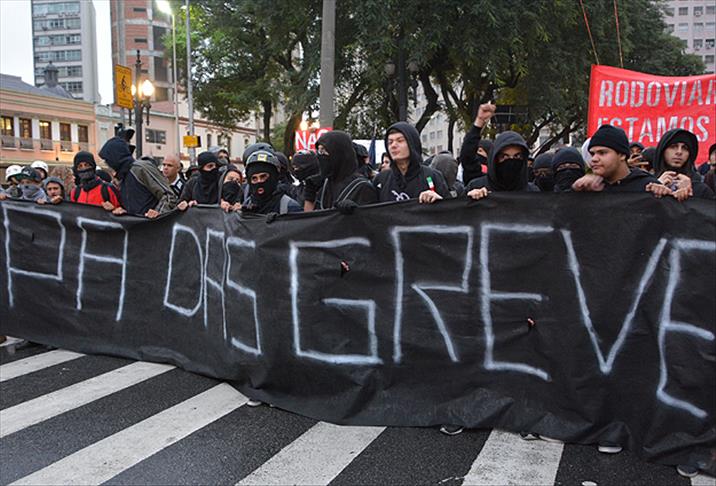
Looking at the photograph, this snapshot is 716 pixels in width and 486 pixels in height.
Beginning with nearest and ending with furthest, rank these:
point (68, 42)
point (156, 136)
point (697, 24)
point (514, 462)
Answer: point (514, 462), point (156, 136), point (697, 24), point (68, 42)

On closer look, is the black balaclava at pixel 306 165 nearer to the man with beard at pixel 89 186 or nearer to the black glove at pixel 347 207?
the man with beard at pixel 89 186

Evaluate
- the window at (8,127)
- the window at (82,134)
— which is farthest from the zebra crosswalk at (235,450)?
the window at (82,134)

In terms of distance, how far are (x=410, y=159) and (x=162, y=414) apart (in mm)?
2475

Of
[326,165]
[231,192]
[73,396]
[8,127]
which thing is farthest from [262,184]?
[8,127]

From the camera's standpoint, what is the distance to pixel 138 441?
13.7ft

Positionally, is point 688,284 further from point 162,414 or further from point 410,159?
point 162,414

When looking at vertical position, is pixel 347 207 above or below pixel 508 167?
below

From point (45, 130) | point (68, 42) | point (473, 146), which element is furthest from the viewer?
point (68, 42)

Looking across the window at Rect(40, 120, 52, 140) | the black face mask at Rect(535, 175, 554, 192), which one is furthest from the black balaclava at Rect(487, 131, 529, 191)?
the window at Rect(40, 120, 52, 140)

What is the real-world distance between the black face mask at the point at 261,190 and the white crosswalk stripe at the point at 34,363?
2502 mm

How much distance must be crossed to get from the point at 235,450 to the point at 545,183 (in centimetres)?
390

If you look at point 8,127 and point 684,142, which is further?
point 8,127

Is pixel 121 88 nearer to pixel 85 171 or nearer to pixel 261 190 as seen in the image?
pixel 85 171

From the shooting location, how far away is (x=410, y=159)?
4875 millimetres
